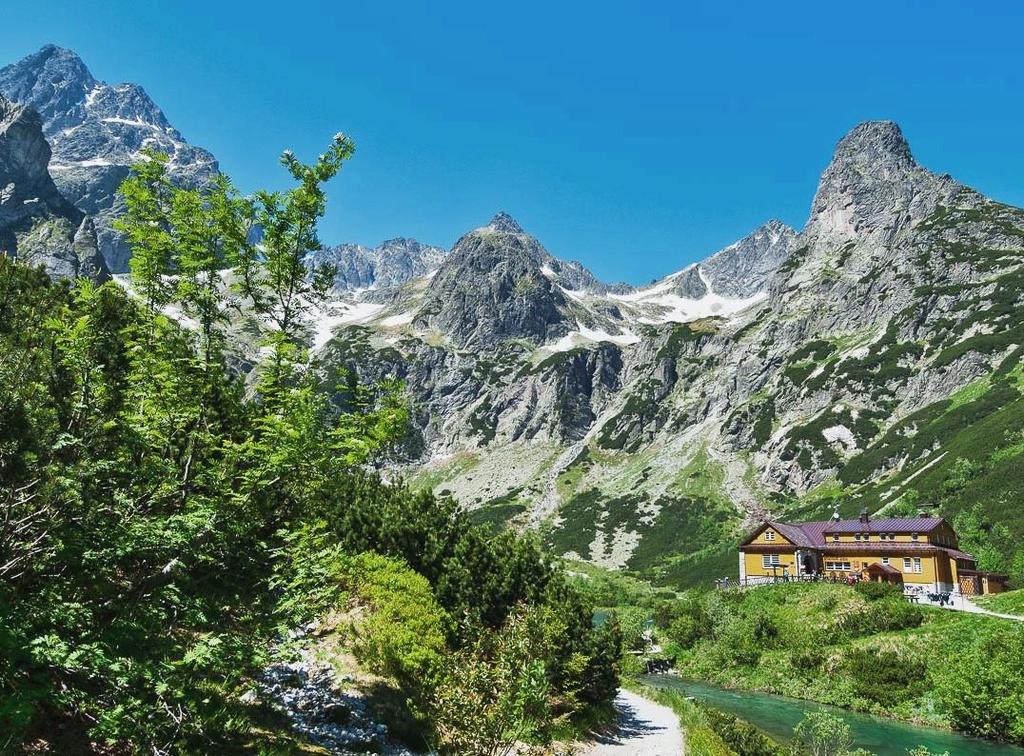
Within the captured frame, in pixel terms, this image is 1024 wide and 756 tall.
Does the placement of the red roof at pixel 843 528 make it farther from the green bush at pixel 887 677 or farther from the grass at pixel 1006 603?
the green bush at pixel 887 677

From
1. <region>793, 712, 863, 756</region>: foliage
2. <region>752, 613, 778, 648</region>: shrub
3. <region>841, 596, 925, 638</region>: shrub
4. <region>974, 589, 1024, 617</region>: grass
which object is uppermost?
<region>974, 589, 1024, 617</region>: grass

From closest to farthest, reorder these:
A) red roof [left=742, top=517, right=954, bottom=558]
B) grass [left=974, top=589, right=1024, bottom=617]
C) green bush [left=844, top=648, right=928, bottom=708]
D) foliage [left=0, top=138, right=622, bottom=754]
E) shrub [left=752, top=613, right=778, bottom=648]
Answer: foliage [left=0, top=138, right=622, bottom=754] < green bush [left=844, top=648, right=928, bottom=708] < grass [left=974, top=589, right=1024, bottom=617] < shrub [left=752, top=613, right=778, bottom=648] < red roof [left=742, top=517, right=954, bottom=558]

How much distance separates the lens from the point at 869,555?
77.1 m

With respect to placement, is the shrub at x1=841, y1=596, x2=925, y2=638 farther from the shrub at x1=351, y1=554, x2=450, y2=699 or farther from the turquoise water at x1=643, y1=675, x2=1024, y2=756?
the shrub at x1=351, y1=554, x2=450, y2=699

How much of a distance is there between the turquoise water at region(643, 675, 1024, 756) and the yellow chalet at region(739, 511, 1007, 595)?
26.1m

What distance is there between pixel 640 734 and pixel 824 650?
115 ft

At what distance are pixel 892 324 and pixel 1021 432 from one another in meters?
92.2

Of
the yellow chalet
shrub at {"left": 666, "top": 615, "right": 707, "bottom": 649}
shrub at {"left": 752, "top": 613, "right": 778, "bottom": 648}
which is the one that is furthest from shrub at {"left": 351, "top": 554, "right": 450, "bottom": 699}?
the yellow chalet

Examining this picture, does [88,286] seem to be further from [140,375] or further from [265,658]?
[265,658]

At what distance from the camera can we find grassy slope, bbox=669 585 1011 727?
47.0m

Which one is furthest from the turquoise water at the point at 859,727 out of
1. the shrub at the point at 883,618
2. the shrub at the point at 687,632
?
the shrub at the point at 687,632

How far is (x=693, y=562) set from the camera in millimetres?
144500

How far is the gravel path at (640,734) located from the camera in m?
26.1

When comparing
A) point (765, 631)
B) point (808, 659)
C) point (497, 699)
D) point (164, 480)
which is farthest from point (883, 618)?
point (164, 480)
